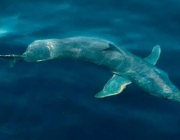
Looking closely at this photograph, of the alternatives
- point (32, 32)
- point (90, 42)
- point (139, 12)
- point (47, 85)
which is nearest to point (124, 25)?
point (139, 12)

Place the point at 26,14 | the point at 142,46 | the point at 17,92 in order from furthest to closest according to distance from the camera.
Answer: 1. the point at 26,14
2. the point at 142,46
3. the point at 17,92

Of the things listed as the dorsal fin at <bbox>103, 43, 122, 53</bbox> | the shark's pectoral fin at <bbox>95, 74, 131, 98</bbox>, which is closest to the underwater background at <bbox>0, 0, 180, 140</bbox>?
the shark's pectoral fin at <bbox>95, 74, 131, 98</bbox>

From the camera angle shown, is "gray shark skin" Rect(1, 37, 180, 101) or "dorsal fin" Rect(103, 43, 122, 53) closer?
"gray shark skin" Rect(1, 37, 180, 101)

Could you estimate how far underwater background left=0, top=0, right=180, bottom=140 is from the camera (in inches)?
280

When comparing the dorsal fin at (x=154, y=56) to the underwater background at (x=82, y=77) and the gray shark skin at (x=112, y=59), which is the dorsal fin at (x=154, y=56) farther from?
the underwater background at (x=82, y=77)

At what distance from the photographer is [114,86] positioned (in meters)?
7.93

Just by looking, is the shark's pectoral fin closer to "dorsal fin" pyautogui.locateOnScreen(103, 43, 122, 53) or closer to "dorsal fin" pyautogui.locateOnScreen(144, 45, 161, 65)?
"dorsal fin" pyautogui.locateOnScreen(103, 43, 122, 53)

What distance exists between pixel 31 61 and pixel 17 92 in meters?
1.01

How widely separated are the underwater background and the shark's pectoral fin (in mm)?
126

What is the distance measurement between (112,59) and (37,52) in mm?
1762

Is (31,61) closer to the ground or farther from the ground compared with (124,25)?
closer to the ground

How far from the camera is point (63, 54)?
8.78 m

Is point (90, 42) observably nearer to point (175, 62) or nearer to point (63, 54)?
point (63, 54)

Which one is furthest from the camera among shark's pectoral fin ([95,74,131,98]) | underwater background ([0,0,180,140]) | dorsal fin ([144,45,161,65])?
dorsal fin ([144,45,161,65])
